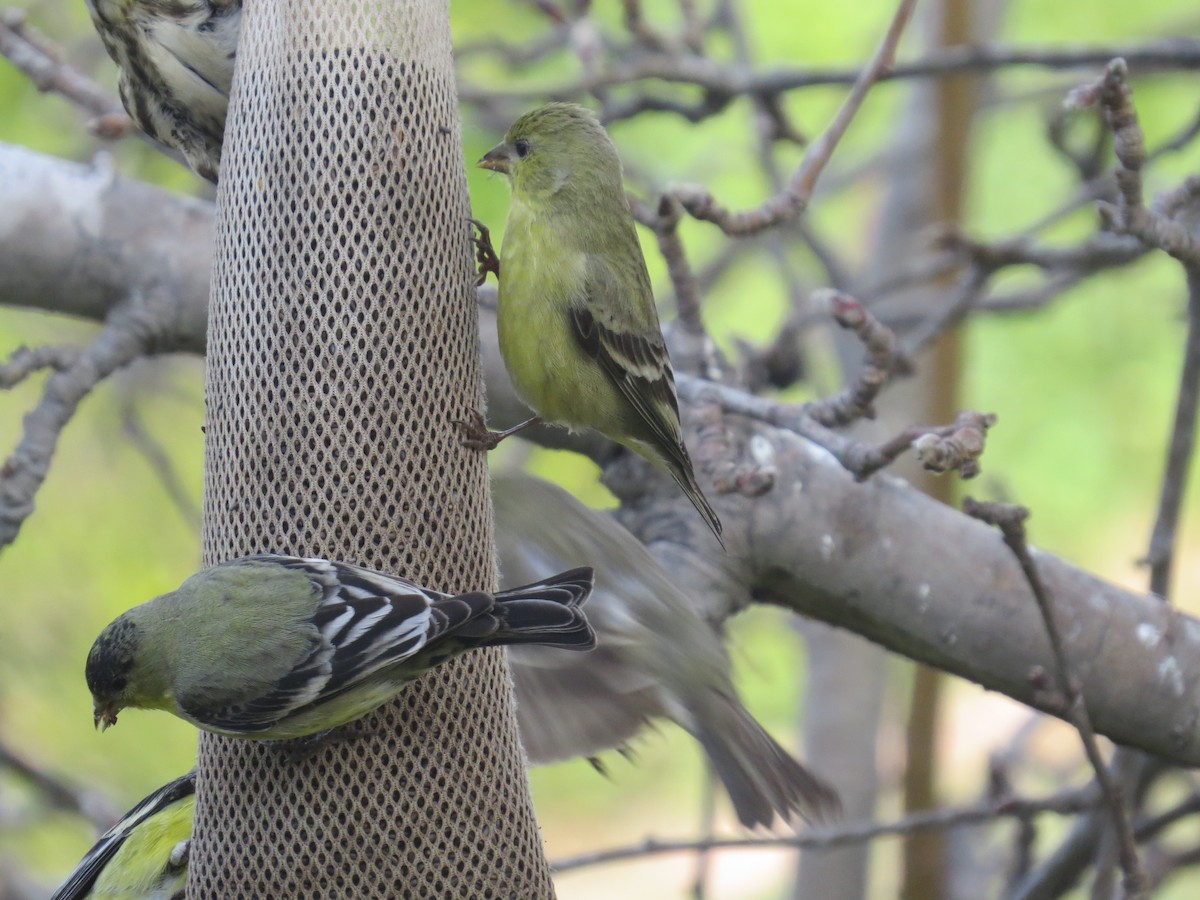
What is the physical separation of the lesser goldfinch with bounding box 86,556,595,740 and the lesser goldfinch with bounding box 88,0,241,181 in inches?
39.8

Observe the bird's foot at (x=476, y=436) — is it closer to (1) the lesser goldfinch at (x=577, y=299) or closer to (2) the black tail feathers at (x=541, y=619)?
(2) the black tail feathers at (x=541, y=619)

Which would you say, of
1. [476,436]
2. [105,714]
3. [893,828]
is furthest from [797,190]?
[105,714]

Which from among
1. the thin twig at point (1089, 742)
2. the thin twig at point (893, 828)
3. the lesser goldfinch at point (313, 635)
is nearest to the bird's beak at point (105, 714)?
the lesser goldfinch at point (313, 635)

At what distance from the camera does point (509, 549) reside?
3.26 m

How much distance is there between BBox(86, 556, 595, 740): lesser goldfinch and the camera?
2266 mm

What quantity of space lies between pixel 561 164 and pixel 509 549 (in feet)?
2.98

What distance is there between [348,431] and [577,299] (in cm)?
78

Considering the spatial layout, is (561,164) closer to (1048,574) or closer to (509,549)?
(509,549)

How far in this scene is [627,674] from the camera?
3.14 meters

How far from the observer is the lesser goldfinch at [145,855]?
294cm

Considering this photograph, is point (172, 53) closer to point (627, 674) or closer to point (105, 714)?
point (105, 714)

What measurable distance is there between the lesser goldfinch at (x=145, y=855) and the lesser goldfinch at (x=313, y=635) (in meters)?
0.60

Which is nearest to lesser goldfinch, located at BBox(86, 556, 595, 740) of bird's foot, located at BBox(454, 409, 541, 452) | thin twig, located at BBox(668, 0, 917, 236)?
bird's foot, located at BBox(454, 409, 541, 452)

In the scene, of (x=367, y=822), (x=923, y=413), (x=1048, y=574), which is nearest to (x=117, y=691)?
(x=367, y=822)
